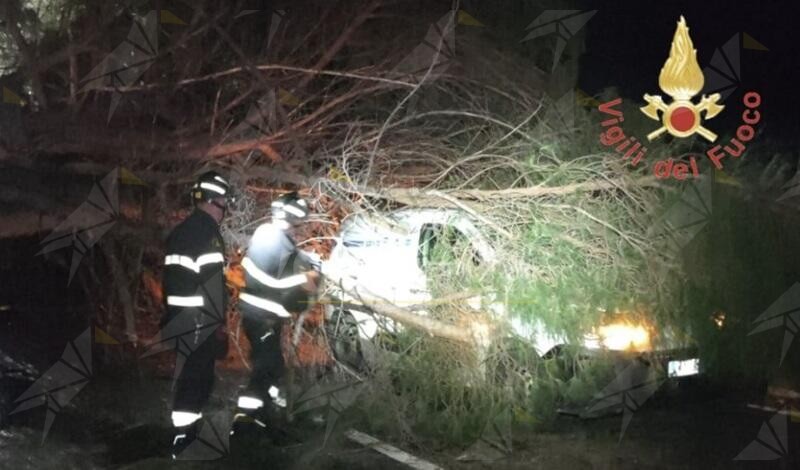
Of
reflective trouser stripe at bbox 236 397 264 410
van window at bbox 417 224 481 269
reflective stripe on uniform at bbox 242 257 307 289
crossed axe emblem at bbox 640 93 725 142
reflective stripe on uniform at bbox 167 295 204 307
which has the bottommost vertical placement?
reflective trouser stripe at bbox 236 397 264 410

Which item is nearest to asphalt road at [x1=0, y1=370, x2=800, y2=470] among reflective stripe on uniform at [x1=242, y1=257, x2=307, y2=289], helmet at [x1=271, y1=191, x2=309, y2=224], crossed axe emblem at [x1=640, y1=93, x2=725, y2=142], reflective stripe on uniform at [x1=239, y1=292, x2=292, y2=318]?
reflective stripe on uniform at [x1=239, y1=292, x2=292, y2=318]

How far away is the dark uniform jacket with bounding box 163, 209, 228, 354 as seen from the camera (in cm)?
494

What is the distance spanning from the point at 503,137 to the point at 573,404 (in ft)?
7.01

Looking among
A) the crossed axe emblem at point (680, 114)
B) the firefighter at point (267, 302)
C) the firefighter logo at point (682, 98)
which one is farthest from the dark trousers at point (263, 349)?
the firefighter logo at point (682, 98)

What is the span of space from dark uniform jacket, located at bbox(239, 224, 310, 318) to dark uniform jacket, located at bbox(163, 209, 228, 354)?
0.33 meters

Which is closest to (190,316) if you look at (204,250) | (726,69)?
(204,250)

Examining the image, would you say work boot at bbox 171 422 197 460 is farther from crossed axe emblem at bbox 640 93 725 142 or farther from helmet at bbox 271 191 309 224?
crossed axe emblem at bbox 640 93 725 142

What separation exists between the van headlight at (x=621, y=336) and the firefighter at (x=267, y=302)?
2.12 meters

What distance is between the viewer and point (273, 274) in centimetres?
533

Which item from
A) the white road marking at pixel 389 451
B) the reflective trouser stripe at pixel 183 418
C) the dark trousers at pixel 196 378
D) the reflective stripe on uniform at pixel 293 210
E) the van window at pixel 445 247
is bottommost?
the white road marking at pixel 389 451

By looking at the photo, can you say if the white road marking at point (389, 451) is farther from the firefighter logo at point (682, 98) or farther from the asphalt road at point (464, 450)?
the firefighter logo at point (682, 98)

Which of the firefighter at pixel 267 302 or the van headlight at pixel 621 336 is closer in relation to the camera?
the firefighter at pixel 267 302

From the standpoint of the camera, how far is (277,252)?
17.5 ft

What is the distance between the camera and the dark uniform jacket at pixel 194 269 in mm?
4941
